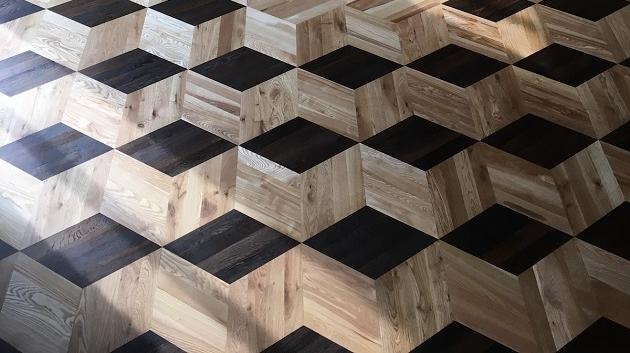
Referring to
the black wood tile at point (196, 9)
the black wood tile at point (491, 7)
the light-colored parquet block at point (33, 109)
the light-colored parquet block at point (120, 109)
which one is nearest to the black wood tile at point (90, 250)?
the light-colored parquet block at point (120, 109)

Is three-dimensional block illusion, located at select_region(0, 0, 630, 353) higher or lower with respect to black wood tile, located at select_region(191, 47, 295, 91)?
lower

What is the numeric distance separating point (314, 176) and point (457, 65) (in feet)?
1.99

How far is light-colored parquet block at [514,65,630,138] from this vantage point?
1.92 meters

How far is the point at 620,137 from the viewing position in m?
1.87

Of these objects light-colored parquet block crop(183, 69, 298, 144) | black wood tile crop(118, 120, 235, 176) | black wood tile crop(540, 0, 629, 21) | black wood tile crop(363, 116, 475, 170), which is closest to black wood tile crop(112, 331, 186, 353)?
black wood tile crop(118, 120, 235, 176)

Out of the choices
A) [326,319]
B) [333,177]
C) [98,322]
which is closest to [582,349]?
[326,319]

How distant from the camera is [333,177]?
1787 mm

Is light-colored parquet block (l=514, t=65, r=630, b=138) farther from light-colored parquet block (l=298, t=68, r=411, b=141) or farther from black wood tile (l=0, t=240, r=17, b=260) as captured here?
black wood tile (l=0, t=240, r=17, b=260)

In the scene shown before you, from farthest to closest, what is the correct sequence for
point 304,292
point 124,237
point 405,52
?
1. point 405,52
2. point 124,237
3. point 304,292

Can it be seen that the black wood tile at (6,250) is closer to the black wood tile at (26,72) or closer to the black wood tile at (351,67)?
the black wood tile at (26,72)

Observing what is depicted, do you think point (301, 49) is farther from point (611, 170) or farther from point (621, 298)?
point (621, 298)

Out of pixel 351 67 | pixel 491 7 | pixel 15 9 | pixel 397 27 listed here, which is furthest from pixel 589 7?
pixel 15 9

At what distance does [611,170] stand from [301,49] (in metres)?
0.92

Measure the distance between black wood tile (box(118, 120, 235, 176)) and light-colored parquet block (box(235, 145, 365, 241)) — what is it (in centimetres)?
9
